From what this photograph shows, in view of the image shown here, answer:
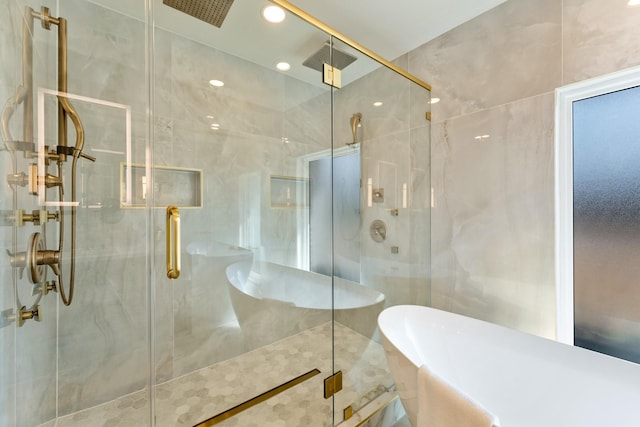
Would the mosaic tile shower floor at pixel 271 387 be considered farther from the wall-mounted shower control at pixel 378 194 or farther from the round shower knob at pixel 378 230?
the wall-mounted shower control at pixel 378 194

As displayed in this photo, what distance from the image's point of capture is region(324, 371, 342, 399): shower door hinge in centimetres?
166

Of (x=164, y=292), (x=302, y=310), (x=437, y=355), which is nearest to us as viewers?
(x=437, y=355)

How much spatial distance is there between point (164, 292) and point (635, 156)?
106 inches

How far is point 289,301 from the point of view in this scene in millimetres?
2201

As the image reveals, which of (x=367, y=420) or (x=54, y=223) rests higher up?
(x=54, y=223)

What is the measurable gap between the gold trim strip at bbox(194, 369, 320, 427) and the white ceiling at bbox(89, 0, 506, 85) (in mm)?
2084

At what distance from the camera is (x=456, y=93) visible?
6.05 feet

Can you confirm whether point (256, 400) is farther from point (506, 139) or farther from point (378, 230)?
point (506, 139)

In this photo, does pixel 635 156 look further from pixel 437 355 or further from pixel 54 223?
pixel 54 223

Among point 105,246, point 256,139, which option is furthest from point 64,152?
point 256,139

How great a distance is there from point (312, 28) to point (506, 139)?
4.44 ft

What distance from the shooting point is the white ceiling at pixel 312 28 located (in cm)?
155

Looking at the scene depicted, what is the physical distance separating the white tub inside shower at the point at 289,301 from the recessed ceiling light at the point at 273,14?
5.33 feet

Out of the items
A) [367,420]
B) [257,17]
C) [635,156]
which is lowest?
[367,420]
